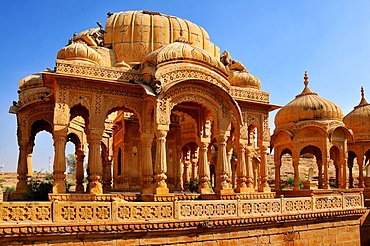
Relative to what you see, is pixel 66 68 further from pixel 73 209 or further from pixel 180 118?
pixel 180 118

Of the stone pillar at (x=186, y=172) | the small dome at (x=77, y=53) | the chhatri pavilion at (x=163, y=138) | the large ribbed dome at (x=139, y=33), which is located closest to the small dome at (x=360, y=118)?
the chhatri pavilion at (x=163, y=138)

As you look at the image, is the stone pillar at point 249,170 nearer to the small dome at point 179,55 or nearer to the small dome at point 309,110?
the small dome at point 309,110

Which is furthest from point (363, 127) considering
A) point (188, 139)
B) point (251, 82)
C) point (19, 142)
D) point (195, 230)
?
point (19, 142)

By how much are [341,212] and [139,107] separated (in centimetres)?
764

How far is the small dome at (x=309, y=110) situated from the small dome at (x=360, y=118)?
3.41 metres

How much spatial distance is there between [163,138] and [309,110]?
33.7ft

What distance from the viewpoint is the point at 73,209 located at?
30.3 feet

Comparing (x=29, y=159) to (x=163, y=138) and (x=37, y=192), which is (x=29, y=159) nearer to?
(x=37, y=192)

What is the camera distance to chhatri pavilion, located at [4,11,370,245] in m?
10.0

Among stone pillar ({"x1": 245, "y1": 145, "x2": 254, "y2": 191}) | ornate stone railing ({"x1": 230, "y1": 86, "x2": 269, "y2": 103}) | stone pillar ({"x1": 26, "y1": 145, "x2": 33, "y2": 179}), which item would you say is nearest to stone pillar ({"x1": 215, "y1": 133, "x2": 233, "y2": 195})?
stone pillar ({"x1": 245, "y1": 145, "x2": 254, "y2": 191})

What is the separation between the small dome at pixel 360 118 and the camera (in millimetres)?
23312

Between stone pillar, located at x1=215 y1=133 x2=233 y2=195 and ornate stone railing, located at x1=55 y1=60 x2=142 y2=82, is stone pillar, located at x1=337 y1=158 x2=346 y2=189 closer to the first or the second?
stone pillar, located at x1=215 y1=133 x2=233 y2=195

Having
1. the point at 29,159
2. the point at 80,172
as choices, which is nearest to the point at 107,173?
the point at 80,172

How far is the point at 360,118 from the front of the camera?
23594 millimetres
